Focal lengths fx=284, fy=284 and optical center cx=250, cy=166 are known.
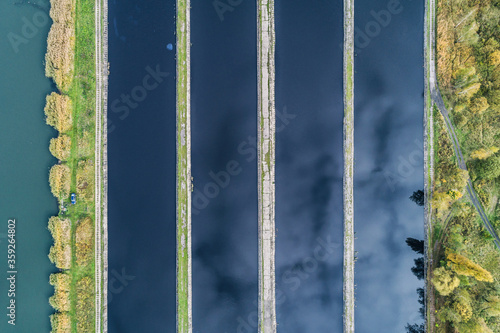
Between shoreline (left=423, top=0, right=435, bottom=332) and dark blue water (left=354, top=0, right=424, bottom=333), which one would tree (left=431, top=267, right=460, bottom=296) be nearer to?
shoreline (left=423, top=0, right=435, bottom=332)

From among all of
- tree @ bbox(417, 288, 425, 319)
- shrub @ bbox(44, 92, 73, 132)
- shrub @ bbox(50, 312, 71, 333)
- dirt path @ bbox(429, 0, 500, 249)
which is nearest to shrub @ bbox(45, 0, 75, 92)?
shrub @ bbox(44, 92, 73, 132)

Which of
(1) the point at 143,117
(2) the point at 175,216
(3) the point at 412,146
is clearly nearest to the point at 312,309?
(2) the point at 175,216

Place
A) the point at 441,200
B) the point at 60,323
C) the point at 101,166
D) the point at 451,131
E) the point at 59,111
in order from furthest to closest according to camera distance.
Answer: the point at 451,131, the point at 441,200, the point at 101,166, the point at 60,323, the point at 59,111

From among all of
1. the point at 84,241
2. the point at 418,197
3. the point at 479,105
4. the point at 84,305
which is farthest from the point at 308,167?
the point at 84,305

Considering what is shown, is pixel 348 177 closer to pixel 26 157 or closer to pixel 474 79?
pixel 474 79

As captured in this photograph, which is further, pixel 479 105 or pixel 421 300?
pixel 421 300

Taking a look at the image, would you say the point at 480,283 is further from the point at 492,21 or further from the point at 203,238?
the point at 203,238
